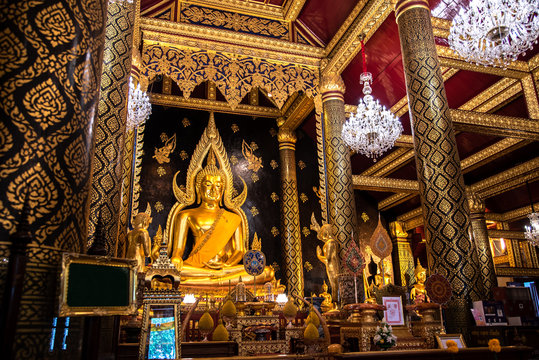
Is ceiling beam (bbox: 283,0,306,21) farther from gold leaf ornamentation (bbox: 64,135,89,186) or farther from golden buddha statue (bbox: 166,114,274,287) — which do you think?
gold leaf ornamentation (bbox: 64,135,89,186)

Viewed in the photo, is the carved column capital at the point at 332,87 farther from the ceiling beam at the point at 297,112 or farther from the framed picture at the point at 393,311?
the framed picture at the point at 393,311

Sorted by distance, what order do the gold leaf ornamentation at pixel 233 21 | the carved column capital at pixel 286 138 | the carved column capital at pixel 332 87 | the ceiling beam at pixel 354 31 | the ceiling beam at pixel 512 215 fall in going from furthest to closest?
the ceiling beam at pixel 512 215 < the carved column capital at pixel 286 138 < the carved column capital at pixel 332 87 < the gold leaf ornamentation at pixel 233 21 < the ceiling beam at pixel 354 31

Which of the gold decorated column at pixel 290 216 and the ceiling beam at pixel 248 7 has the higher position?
the ceiling beam at pixel 248 7

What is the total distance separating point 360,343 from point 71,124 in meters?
3.22

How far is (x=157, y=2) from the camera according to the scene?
22.2 feet

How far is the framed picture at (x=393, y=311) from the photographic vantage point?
407cm

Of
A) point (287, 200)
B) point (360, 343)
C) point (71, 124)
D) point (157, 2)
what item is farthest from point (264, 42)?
point (71, 124)

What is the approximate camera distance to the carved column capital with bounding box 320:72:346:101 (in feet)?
23.2

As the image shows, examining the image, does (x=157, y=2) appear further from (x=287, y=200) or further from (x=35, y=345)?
(x=35, y=345)

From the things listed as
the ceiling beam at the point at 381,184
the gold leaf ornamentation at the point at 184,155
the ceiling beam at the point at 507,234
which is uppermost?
the gold leaf ornamentation at the point at 184,155

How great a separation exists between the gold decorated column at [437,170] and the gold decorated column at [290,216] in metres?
4.44

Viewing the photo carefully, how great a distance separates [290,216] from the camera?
8.98 meters

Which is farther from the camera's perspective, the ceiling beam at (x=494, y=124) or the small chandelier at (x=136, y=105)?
the ceiling beam at (x=494, y=124)

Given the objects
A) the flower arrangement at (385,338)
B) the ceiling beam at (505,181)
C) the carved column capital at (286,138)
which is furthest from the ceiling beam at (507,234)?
the flower arrangement at (385,338)
